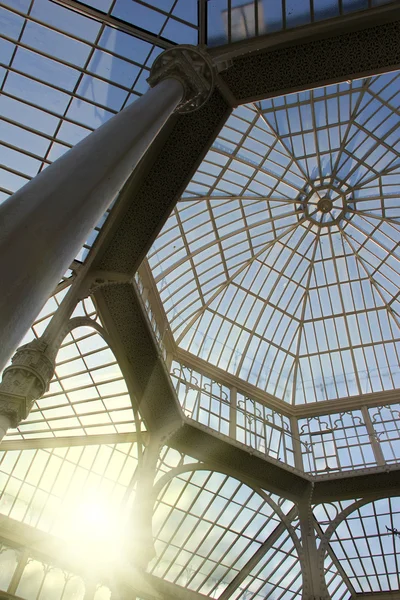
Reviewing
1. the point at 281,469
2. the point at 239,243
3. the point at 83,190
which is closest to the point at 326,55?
the point at 83,190

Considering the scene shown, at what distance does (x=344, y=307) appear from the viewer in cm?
3141

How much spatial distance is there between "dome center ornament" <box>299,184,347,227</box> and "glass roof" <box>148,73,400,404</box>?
0.22 feet

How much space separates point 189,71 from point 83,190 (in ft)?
22.5

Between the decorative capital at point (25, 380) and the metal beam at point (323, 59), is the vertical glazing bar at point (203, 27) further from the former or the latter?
the decorative capital at point (25, 380)

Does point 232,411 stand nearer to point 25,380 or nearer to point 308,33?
point 25,380

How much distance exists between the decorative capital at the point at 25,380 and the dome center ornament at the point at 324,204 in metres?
18.4

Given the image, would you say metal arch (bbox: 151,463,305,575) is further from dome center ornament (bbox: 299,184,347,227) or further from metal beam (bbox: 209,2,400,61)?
metal beam (bbox: 209,2,400,61)

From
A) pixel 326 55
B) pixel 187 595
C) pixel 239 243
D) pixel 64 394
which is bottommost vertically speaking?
pixel 187 595

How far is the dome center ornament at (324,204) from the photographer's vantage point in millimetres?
27109

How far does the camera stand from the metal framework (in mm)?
16891

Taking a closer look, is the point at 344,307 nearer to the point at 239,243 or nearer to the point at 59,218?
the point at 239,243

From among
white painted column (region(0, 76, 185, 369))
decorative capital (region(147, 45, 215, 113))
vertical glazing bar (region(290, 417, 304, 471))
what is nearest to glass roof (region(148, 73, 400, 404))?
vertical glazing bar (region(290, 417, 304, 471))

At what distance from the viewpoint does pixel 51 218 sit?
5.55 meters

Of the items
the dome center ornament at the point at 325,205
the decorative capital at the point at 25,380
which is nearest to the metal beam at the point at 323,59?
the decorative capital at the point at 25,380
